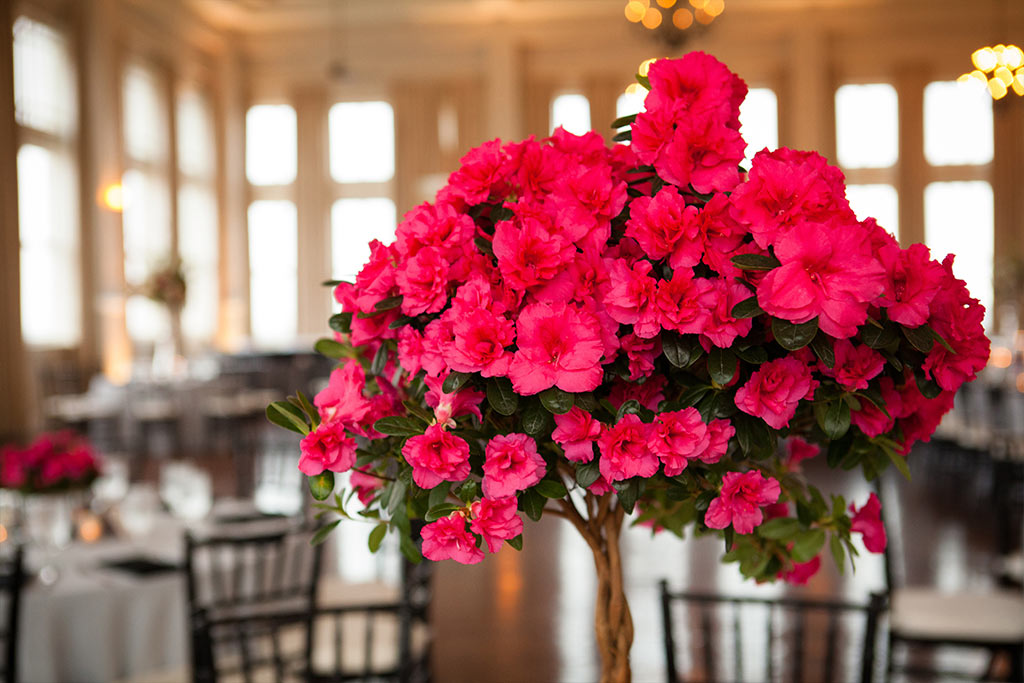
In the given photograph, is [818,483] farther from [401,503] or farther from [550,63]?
[550,63]

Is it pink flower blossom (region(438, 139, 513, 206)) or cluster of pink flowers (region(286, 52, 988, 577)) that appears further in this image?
pink flower blossom (region(438, 139, 513, 206))

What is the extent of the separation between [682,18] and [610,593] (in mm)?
9694

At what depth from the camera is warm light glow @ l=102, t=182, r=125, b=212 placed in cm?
1159

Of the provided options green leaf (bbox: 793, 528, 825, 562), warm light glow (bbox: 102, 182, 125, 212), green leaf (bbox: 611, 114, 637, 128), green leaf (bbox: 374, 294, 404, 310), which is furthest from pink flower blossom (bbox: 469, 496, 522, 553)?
warm light glow (bbox: 102, 182, 125, 212)

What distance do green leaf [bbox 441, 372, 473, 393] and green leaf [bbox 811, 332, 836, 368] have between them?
0.31m

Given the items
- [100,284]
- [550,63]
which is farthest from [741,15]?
[100,284]

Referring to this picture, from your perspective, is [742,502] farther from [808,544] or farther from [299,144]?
[299,144]

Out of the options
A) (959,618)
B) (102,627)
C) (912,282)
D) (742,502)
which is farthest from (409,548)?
(959,618)

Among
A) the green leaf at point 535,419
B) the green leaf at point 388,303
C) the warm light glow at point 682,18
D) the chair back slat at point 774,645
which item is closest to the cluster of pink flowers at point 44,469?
the chair back slat at point 774,645

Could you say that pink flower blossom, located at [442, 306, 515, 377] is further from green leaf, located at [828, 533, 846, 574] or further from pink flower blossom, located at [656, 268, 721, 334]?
green leaf, located at [828, 533, 846, 574]

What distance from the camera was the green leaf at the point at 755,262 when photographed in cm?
82

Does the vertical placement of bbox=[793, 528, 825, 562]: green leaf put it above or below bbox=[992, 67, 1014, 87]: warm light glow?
below

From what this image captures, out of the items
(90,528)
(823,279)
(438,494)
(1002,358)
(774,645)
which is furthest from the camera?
(1002,358)

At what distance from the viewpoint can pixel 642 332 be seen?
835mm
